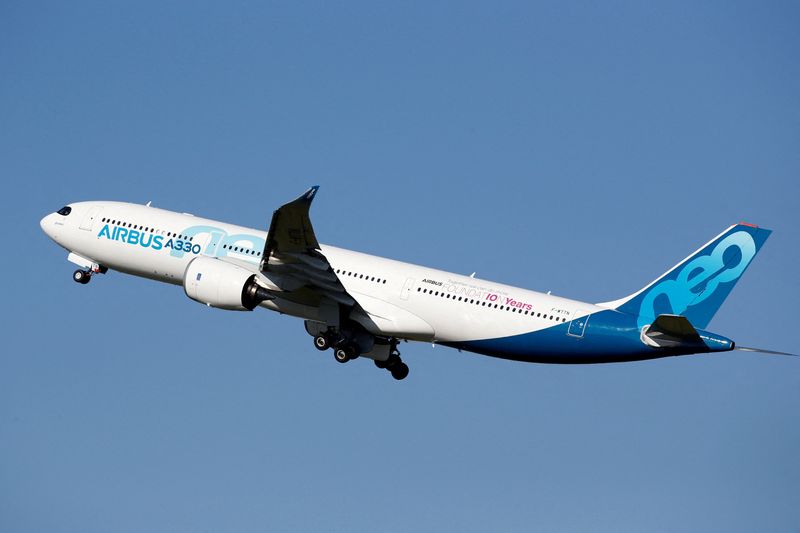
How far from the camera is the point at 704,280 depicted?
41.8 meters

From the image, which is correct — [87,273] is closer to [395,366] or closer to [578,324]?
[395,366]

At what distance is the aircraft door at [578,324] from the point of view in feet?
139

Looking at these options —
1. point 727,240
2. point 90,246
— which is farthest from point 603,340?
point 90,246

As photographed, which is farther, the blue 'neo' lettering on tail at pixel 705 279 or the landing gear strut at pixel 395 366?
Result: the landing gear strut at pixel 395 366

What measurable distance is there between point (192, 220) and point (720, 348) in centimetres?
2205

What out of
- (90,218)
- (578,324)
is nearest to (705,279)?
(578,324)

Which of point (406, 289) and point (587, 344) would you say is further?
point (406, 289)

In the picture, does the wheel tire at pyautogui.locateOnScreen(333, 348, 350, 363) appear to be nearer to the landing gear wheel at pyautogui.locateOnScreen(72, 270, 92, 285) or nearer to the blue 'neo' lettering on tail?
the blue 'neo' lettering on tail

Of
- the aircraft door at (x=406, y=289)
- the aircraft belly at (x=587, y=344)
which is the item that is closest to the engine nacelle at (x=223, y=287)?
the aircraft door at (x=406, y=289)

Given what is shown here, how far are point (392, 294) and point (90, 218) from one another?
14.6 metres

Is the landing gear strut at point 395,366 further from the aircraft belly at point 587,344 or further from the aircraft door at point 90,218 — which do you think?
the aircraft door at point 90,218

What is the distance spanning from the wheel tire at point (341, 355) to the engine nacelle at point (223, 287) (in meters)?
3.46

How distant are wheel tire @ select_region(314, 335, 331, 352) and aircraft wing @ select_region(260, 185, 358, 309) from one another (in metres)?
1.48

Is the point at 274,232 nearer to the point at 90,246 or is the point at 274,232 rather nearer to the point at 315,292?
the point at 315,292
